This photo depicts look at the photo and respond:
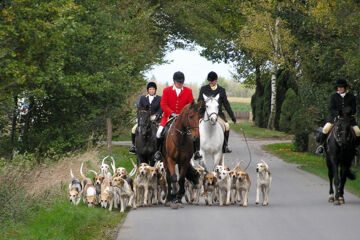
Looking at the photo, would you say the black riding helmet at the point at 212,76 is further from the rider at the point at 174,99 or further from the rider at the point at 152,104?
the rider at the point at 174,99

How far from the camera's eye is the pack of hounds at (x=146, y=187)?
14.8 metres

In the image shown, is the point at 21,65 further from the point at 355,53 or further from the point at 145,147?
the point at 355,53

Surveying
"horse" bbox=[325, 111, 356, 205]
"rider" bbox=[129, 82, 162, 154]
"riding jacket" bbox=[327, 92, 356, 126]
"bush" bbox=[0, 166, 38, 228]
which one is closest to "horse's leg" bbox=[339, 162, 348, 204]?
"horse" bbox=[325, 111, 356, 205]

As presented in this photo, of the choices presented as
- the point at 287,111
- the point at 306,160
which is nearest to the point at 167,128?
the point at 306,160

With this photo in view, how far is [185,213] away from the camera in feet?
46.1

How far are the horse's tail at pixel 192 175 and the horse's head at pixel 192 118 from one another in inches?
47.9

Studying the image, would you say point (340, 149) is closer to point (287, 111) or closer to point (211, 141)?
point (211, 141)

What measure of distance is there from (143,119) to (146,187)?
7.26ft

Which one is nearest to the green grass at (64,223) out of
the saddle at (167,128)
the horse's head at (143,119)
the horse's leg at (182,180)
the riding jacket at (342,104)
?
the horse's leg at (182,180)

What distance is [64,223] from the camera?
11719 millimetres

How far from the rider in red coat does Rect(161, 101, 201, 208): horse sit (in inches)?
17.4

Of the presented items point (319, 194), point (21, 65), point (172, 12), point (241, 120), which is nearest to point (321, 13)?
point (319, 194)

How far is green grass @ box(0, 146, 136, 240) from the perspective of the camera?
10555 millimetres

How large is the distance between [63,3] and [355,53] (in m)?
8.36
